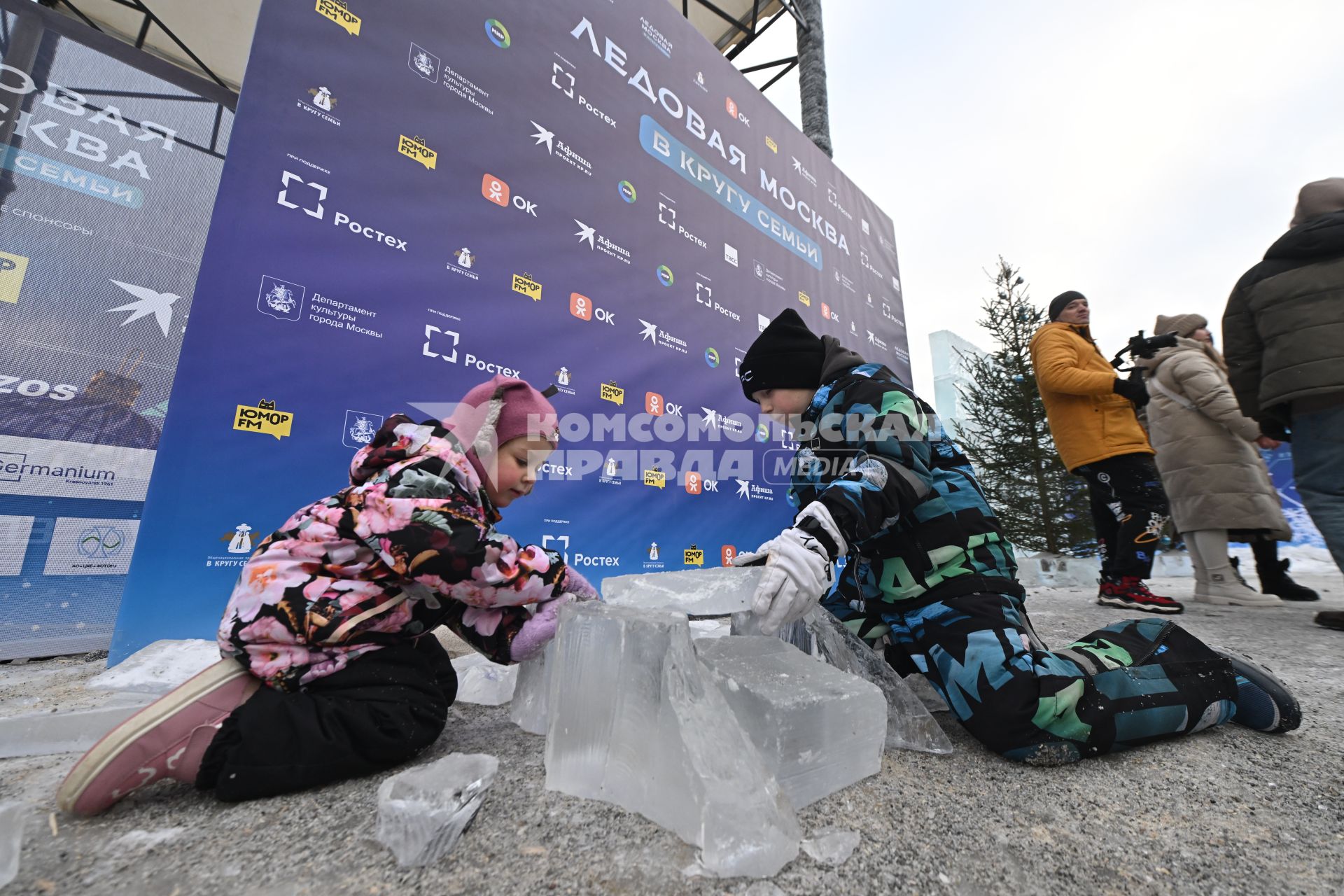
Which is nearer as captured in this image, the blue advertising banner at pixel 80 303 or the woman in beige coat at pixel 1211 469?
the blue advertising banner at pixel 80 303

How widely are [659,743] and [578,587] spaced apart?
390 millimetres

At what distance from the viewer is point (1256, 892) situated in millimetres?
494

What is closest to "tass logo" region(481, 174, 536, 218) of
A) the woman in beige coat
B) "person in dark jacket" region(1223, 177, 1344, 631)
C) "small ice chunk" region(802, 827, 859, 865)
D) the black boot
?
"small ice chunk" region(802, 827, 859, 865)

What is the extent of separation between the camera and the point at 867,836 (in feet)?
1.92

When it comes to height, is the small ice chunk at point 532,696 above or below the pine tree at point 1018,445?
below

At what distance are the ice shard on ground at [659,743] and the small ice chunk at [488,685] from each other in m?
0.44

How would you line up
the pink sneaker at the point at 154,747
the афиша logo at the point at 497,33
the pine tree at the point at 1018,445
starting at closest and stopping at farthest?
the pink sneaker at the point at 154,747, the афиша logo at the point at 497,33, the pine tree at the point at 1018,445

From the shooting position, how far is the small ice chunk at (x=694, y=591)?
0.87 metres

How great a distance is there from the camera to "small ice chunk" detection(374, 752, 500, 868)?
20.4 inches

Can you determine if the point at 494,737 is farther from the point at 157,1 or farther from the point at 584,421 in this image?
the point at 157,1

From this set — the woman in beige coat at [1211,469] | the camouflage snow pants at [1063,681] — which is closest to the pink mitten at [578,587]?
the camouflage snow pants at [1063,681]

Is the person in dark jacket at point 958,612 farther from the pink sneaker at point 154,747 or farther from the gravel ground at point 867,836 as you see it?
the pink sneaker at point 154,747

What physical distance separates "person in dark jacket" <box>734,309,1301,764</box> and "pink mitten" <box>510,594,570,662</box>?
12.8 inches

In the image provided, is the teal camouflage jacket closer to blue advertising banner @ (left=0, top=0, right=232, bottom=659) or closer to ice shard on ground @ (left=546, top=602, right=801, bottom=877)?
ice shard on ground @ (left=546, top=602, right=801, bottom=877)
